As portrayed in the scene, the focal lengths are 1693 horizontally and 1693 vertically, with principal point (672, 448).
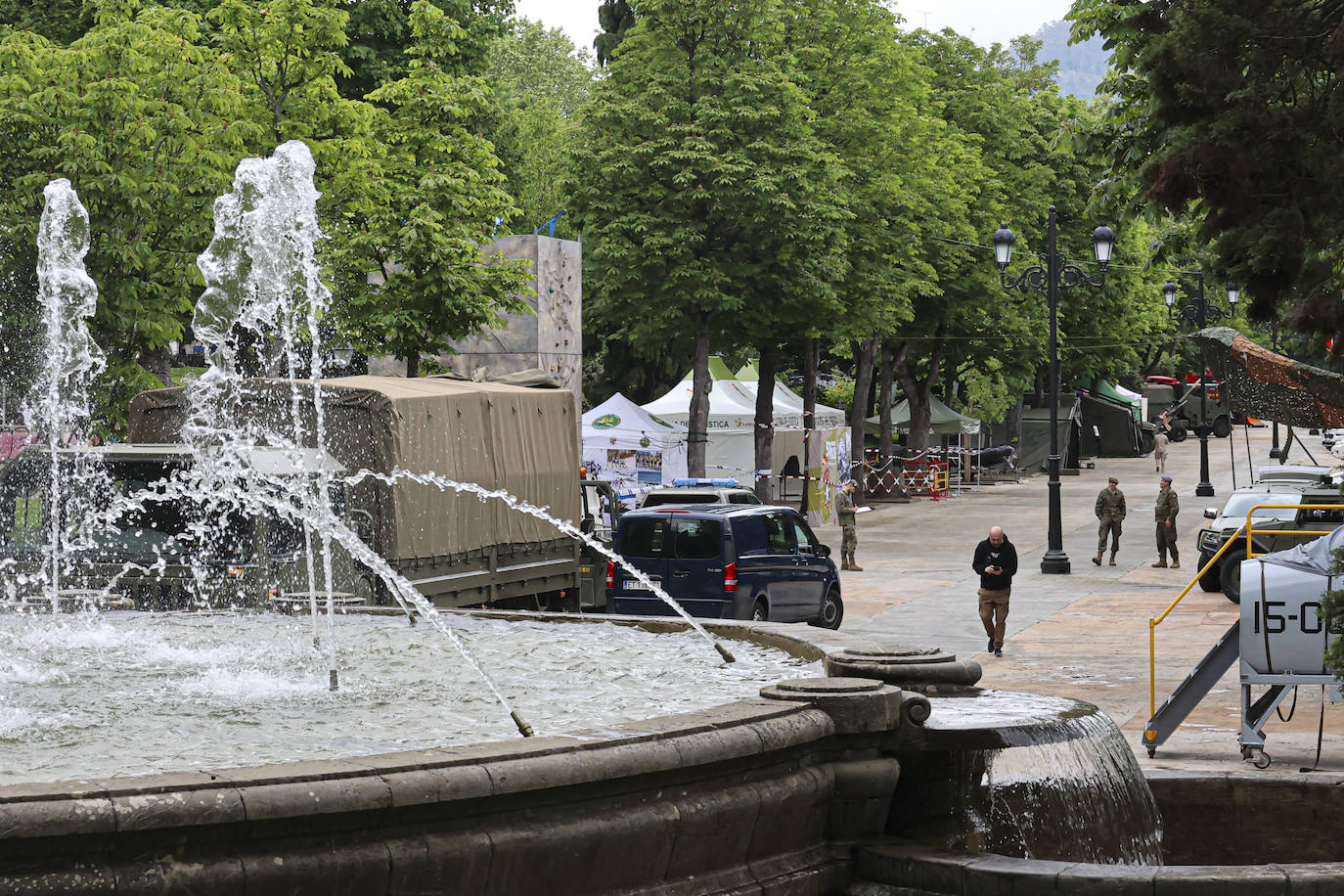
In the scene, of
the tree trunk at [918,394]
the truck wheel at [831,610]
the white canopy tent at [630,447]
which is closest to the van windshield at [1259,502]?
the truck wheel at [831,610]

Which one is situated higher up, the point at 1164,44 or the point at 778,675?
the point at 1164,44

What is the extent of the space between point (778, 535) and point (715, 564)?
137cm

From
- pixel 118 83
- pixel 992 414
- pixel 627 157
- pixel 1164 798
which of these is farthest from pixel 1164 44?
pixel 992 414

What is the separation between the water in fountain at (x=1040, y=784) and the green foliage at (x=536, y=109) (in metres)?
29.5

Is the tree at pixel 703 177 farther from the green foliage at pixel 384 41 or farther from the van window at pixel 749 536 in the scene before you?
the van window at pixel 749 536

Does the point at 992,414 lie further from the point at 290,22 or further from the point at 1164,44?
the point at 1164,44

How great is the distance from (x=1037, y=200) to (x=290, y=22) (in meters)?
33.3

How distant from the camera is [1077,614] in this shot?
2477 cm

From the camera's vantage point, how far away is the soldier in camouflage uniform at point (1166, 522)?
31172 millimetres

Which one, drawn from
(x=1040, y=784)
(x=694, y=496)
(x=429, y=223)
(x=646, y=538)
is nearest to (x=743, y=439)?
(x=694, y=496)

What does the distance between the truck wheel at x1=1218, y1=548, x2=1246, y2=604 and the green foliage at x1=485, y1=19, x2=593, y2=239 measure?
16987 mm

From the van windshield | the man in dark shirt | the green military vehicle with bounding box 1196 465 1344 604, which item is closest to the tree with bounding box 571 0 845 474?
the green military vehicle with bounding box 1196 465 1344 604

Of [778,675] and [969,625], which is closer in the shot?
[778,675]

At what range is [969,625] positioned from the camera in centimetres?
2369
